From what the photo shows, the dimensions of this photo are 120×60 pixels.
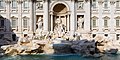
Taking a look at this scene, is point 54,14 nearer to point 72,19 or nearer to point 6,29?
point 72,19

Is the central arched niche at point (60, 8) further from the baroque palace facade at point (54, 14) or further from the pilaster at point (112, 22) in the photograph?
the pilaster at point (112, 22)

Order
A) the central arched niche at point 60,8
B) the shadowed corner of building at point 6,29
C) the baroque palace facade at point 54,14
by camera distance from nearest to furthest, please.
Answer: the shadowed corner of building at point 6,29 → the baroque palace facade at point 54,14 → the central arched niche at point 60,8

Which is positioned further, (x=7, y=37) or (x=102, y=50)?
(x=7, y=37)

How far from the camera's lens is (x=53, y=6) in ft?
125

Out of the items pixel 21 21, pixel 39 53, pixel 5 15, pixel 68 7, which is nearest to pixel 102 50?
pixel 39 53

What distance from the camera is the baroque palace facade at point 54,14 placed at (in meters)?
38.0

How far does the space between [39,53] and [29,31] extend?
927cm

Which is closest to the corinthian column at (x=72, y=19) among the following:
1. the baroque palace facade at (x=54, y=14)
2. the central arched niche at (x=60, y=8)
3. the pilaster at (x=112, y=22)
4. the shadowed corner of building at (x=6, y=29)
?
the baroque palace facade at (x=54, y=14)

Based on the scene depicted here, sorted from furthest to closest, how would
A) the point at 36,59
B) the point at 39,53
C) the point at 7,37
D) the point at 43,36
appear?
the point at 7,37, the point at 43,36, the point at 39,53, the point at 36,59

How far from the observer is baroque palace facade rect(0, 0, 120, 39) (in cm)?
3800

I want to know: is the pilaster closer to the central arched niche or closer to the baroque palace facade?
the baroque palace facade

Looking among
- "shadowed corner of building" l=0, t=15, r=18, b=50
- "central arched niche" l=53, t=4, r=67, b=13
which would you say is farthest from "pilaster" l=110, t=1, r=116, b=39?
"shadowed corner of building" l=0, t=15, r=18, b=50

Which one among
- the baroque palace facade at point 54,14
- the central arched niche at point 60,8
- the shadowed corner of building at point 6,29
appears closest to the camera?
the shadowed corner of building at point 6,29

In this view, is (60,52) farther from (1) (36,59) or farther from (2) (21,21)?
(2) (21,21)
